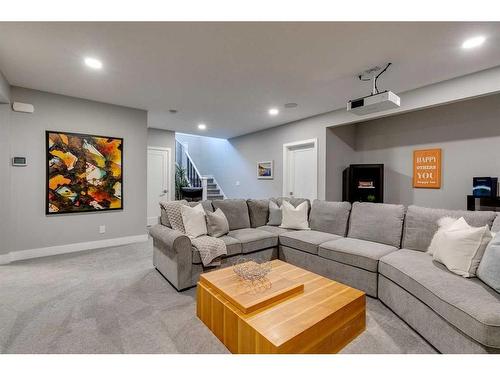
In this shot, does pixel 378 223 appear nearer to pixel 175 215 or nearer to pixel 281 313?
pixel 281 313

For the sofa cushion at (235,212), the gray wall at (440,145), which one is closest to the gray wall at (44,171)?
the sofa cushion at (235,212)

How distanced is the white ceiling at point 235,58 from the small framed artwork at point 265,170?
216cm

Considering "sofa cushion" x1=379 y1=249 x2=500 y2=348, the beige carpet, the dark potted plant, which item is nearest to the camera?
"sofa cushion" x1=379 y1=249 x2=500 y2=348

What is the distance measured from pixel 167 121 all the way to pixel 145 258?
10.2 ft

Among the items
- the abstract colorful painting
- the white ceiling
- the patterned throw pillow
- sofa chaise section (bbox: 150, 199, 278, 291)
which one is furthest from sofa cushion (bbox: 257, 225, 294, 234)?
the abstract colorful painting

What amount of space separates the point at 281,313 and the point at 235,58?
2.44m

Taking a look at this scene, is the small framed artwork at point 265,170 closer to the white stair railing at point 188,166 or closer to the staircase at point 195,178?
the staircase at point 195,178

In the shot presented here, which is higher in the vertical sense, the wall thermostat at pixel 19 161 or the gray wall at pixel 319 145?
the gray wall at pixel 319 145

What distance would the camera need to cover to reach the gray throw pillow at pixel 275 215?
3879mm

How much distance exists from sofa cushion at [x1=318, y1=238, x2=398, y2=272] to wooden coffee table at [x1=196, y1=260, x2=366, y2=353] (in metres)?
0.66

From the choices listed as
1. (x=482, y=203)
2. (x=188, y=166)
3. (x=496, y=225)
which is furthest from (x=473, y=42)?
(x=188, y=166)

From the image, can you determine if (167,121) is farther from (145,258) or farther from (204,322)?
(204,322)

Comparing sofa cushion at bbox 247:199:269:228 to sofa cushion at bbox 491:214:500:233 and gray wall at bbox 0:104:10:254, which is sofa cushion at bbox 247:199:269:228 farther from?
gray wall at bbox 0:104:10:254

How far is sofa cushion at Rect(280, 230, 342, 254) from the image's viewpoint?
3062mm
